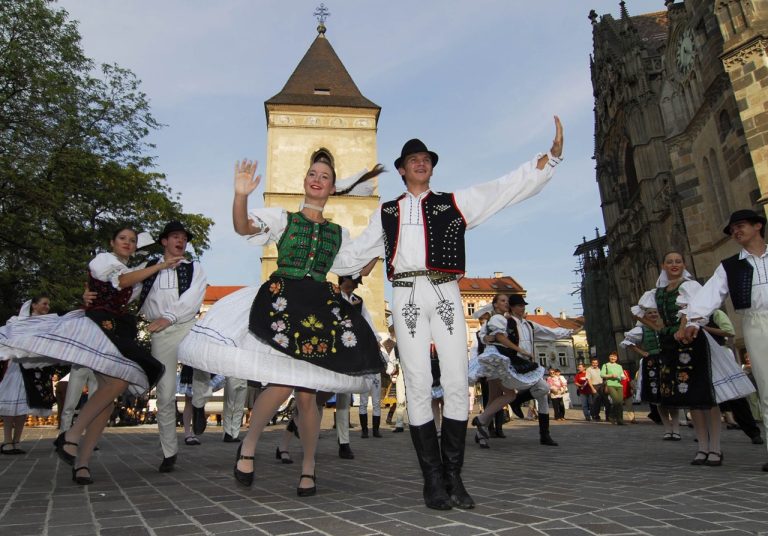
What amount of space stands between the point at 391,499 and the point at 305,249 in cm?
182

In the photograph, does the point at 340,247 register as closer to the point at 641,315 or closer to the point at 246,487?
the point at 246,487

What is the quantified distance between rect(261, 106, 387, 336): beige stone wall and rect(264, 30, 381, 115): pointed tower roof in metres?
0.62

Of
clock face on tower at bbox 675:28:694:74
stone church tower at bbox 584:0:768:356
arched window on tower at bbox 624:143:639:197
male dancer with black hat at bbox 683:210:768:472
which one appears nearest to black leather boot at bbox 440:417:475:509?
male dancer with black hat at bbox 683:210:768:472

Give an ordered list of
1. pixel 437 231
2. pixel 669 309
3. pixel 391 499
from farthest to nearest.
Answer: pixel 669 309
pixel 437 231
pixel 391 499

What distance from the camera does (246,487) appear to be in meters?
3.77

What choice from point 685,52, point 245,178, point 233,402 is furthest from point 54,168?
point 685,52

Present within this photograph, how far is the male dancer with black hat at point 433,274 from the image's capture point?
11.4 ft

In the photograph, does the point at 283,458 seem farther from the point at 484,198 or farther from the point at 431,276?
the point at 484,198

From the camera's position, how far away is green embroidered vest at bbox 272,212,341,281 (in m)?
3.96

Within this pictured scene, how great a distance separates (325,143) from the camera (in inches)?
1371

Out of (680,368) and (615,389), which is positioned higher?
(615,389)

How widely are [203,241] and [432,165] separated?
20263 mm

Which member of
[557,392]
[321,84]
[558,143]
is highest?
[321,84]

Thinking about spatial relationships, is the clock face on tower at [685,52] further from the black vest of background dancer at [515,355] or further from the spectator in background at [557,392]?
the black vest of background dancer at [515,355]
